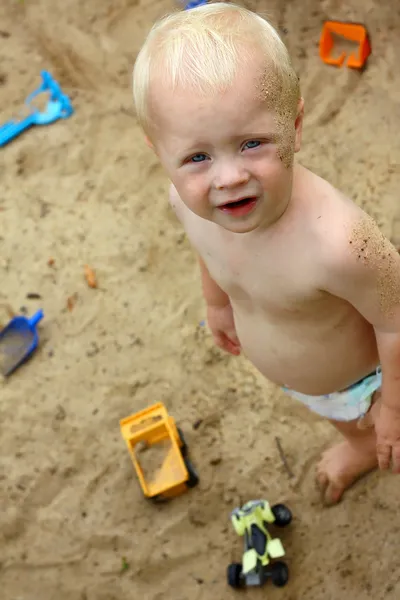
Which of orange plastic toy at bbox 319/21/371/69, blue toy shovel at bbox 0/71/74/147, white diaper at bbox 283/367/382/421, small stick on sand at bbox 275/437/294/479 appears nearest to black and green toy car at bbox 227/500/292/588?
small stick on sand at bbox 275/437/294/479

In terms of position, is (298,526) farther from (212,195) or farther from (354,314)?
(212,195)

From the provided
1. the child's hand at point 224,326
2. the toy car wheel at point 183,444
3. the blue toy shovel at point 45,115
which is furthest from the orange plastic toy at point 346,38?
the toy car wheel at point 183,444

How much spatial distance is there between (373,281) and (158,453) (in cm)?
91

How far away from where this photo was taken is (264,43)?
0.72 m

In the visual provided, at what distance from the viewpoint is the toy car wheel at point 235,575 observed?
1.39 meters

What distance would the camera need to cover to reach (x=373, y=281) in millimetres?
847

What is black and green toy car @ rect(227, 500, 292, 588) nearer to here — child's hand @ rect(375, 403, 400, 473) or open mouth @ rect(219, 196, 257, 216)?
child's hand @ rect(375, 403, 400, 473)

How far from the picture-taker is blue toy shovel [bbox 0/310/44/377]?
182 centimetres

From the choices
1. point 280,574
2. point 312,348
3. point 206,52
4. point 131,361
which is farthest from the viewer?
point 131,361

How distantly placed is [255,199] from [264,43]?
17 centimetres

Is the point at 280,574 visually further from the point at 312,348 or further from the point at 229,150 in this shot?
Answer: the point at 229,150

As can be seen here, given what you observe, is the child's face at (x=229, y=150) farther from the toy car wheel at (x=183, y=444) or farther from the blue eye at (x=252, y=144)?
the toy car wheel at (x=183, y=444)

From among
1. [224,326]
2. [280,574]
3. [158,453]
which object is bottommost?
[280,574]

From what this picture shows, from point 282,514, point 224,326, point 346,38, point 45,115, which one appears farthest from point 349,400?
point 45,115
